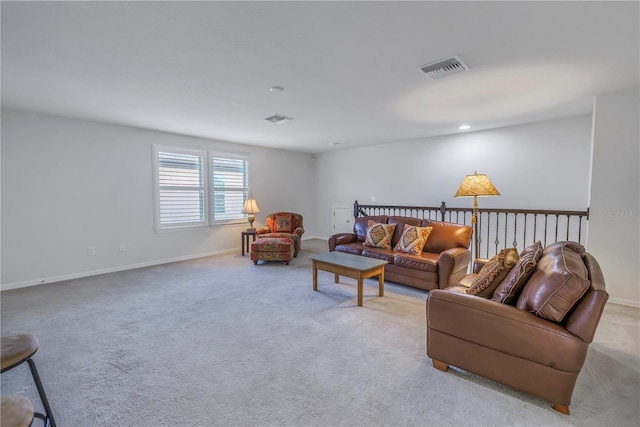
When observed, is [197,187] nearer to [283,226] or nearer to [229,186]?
[229,186]

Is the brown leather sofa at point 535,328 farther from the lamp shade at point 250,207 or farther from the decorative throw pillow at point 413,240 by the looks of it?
the lamp shade at point 250,207

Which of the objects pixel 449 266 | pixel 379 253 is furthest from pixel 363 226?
pixel 449 266

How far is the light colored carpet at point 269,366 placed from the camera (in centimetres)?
166

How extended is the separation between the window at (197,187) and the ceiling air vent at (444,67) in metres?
4.55

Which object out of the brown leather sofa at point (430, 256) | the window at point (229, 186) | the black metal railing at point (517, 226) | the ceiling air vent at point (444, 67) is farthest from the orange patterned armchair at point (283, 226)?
the ceiling air vent at point (444, 67)

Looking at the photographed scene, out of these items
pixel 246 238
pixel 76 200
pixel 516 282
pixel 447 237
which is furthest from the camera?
pixel 246 238

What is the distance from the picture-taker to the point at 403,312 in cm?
306

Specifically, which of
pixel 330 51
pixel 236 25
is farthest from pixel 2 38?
pixel 330 51

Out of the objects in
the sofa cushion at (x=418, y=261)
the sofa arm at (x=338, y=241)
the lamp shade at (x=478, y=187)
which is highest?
the lamp shade at (x=478, y=187)

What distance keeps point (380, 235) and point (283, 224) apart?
241 centimetres

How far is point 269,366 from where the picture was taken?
2111 mm

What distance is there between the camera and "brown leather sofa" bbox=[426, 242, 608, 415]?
1557 millimetres

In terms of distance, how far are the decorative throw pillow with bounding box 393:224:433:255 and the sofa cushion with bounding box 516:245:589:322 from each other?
2143 mm

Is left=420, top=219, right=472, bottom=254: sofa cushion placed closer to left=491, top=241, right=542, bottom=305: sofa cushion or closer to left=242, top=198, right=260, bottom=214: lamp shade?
left=491, top=241, right=542, bottom=305: sofa cushion
